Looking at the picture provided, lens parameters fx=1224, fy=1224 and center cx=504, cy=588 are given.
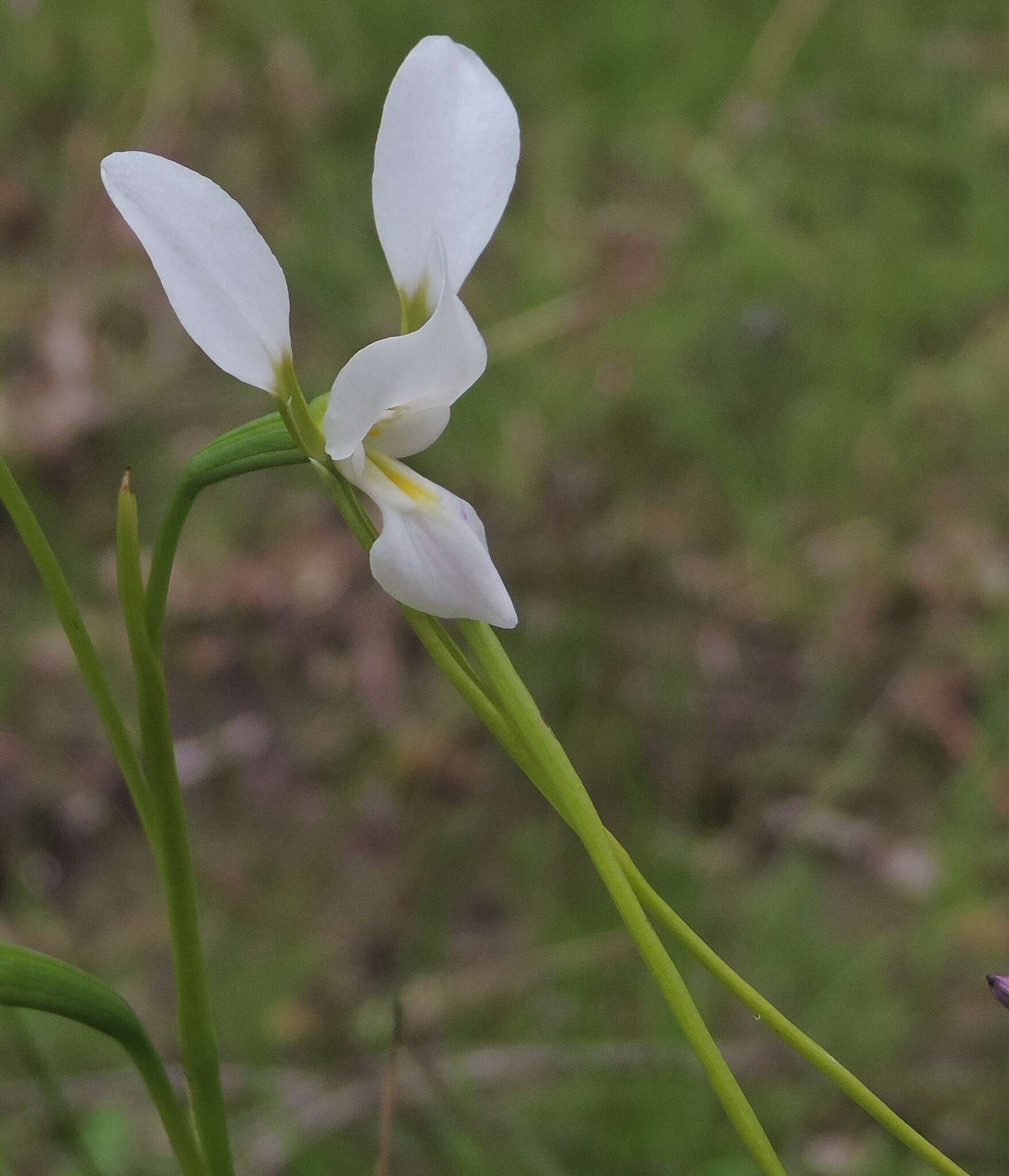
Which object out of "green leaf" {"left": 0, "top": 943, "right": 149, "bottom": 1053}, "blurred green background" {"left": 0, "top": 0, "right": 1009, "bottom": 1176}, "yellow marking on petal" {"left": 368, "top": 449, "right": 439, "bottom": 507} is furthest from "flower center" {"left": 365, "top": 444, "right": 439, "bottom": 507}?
"blurred green background" {"left": 0, "top": 0, "right": 1009, "bottom": 1176}

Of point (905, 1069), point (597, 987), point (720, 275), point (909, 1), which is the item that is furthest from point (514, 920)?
point (909, 1)

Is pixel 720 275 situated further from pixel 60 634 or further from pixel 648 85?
pixel 60 634

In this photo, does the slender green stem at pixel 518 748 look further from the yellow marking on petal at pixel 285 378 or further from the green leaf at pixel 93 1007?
the green leaf at pixel 93 1007

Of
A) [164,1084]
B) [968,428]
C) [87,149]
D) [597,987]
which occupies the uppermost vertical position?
[87,149]

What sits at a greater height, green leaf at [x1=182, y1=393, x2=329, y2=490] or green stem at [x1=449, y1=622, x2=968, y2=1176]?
green leaf at [x1=182, y1=393, x2=329, y2=490]

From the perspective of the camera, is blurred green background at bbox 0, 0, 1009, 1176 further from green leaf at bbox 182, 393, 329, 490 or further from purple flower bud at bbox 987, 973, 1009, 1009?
green leaf at bbox 182, 393, 329, 490
